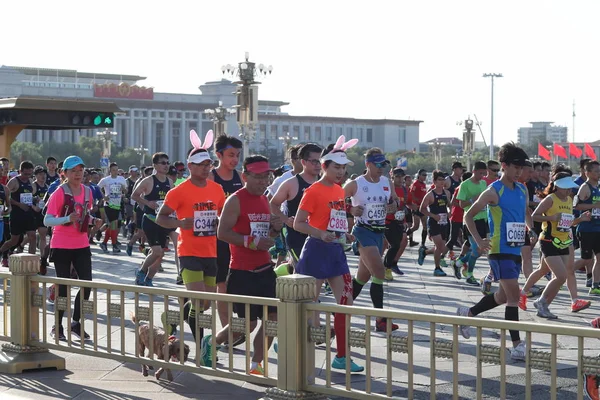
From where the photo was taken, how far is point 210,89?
13938cm

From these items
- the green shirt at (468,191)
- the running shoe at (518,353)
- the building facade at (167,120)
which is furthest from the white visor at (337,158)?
the building facade at (167,120)

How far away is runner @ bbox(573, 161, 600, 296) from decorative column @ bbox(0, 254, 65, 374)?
7206 mm

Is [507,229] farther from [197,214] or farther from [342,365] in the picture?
[197,214]

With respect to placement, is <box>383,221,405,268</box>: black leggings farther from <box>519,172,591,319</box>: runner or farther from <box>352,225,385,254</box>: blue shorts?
<box>352,225,385,254</box>: blue shorts

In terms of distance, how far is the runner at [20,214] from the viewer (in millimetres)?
15125

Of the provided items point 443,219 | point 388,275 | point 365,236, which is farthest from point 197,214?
point 443,219

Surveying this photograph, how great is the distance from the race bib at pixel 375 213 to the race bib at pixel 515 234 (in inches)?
49.1

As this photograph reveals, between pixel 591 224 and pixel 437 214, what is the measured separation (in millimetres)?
3152

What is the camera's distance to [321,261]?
7719mm

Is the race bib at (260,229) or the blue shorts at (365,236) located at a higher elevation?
the race bib at (260,229)

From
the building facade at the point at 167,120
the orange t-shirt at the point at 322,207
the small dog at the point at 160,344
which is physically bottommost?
the small dog at the point at 160,344

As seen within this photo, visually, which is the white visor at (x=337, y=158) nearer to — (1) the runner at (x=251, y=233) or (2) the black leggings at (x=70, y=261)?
(1) the runner at (x=251, y=233)

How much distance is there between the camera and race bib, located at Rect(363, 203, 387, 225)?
9.00 meters

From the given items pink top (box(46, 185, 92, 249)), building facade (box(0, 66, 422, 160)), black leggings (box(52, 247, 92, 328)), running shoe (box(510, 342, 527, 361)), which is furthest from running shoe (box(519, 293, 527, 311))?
building facade (box(0, 66, 422, 160))
